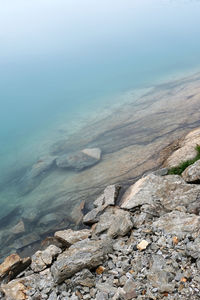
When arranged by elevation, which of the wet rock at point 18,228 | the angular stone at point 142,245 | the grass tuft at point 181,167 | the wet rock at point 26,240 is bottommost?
the wet rock at point 26,240

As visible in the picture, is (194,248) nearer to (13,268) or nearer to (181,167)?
(181,167)

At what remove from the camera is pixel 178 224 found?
529 centimetres

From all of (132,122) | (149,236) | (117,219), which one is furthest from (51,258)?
(132,122)

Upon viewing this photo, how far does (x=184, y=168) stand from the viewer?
811 centimetres

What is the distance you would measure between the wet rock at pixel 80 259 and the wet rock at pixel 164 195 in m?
1.72

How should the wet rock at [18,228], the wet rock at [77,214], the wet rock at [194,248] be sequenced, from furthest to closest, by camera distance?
the wet rock at [18,228] → the wet rock at [77,214] → the wet rock at [194,248]

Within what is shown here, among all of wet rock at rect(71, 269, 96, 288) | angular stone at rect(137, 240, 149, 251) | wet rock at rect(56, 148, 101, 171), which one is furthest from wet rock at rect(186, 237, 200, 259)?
wet rock at rect(56, 148, 101, 171)

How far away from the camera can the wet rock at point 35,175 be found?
14.2m

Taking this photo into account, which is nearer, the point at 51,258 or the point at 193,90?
the point at 51,258

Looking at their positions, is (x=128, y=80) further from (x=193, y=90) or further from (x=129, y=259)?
(x=129, y=259)

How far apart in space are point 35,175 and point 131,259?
11.0 m

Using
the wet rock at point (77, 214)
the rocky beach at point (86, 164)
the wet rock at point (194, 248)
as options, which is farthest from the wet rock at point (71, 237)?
the wet rock at point (194, 248)

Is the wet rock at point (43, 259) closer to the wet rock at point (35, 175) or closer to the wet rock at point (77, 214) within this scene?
the wet rock at point (77, 214)

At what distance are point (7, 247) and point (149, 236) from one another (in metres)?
7.22
